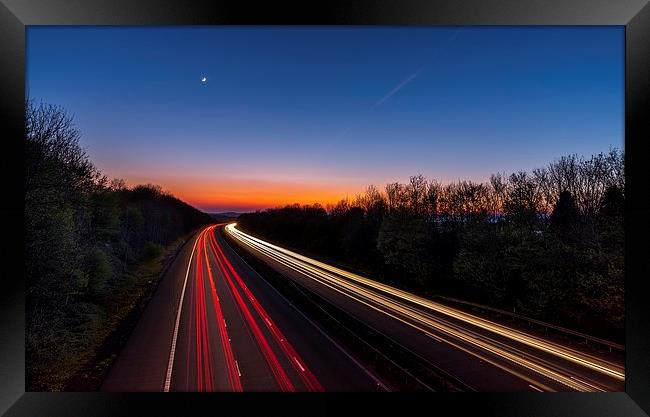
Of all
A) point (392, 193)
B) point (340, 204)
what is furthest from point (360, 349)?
point (340, 204)

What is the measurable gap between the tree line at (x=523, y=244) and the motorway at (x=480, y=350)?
1.51 metres

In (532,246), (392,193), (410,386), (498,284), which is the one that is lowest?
(410,386)

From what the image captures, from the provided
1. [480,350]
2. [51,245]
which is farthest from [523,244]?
[51,245]

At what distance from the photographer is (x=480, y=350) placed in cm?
651

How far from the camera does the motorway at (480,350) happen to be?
17.9 ft

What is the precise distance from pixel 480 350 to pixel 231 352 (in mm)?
5001

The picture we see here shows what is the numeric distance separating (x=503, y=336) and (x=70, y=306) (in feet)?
30.0

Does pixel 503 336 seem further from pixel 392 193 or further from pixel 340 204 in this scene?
pixel 340 204

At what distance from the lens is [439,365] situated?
236 inches

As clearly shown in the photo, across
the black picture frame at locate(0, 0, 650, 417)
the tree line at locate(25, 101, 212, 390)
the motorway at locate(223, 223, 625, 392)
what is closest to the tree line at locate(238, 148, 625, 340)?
the motorway at locate(223, 223, 625, 392)

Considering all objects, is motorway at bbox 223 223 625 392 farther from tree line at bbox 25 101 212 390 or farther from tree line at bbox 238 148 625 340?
tree line at bbox 25 101 212 390
